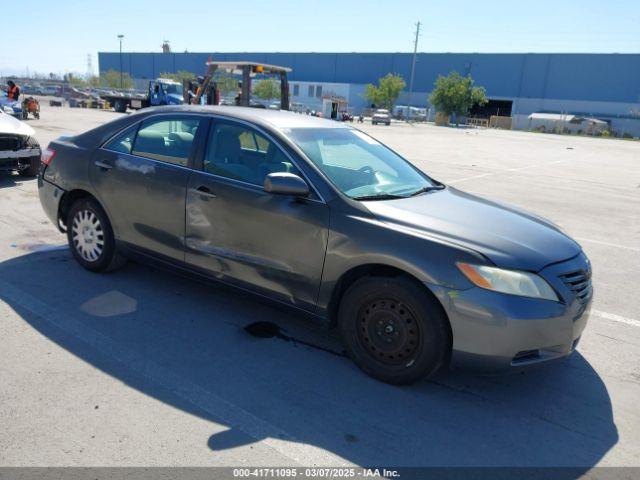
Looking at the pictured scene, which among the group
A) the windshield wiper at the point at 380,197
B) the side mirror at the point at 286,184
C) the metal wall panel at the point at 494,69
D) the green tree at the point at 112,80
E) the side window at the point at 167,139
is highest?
the metal wall panel at the point at 494,69

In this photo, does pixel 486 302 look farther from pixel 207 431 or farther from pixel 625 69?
pixel 625 69

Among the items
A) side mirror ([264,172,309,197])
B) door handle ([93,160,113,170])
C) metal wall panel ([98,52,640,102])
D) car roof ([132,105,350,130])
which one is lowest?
door handle ([93,160,113,170])

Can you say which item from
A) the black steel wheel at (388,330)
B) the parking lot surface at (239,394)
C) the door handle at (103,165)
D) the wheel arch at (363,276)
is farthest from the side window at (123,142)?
the black steel wheel at (388,330)

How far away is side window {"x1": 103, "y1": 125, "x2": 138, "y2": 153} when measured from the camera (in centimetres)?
466

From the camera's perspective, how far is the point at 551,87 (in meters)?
69.4

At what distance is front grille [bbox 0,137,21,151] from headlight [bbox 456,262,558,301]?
27.2ft

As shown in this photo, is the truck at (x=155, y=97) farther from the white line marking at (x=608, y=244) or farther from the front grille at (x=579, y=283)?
the front grille at (x=579, y=283)

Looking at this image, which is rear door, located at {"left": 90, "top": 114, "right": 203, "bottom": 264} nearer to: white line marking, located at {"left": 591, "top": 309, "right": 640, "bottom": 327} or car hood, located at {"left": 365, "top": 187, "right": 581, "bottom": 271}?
car hood, located at {"left": 365, "top": 187, "right": 581, "bottom": 271}

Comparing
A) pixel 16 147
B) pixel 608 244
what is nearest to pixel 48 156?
pixel 16 147

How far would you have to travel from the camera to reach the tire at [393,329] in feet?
10.4

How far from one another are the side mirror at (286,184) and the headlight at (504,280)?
1.13 meters

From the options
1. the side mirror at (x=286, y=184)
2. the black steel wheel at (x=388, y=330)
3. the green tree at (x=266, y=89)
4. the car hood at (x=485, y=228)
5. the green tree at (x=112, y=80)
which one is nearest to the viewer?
the car hood at (x=485, y=228)

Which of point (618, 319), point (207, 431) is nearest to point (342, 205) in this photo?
point (207, 431)

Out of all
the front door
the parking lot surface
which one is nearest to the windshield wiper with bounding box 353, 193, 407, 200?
the front door
